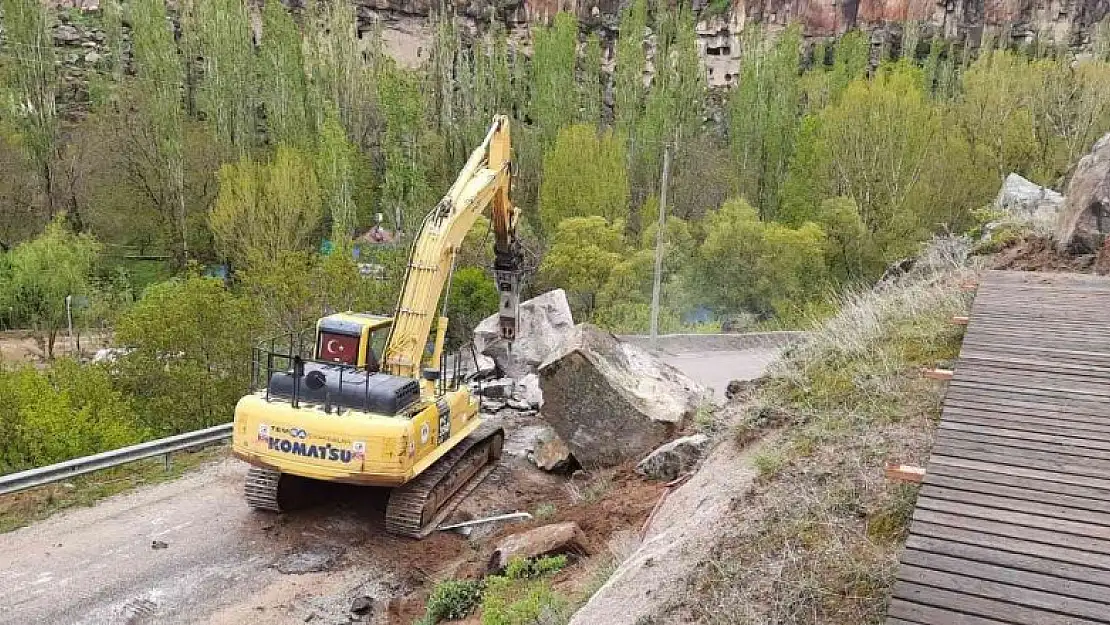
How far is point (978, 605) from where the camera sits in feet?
12.3

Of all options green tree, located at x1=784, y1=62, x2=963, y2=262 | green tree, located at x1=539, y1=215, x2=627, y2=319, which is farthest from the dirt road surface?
green tree, located at x1=784, y1=62, x2=963, y2=262

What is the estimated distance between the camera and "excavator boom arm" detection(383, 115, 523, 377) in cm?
1130

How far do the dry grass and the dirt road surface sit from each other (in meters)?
4.64

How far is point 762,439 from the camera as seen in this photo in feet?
23.6

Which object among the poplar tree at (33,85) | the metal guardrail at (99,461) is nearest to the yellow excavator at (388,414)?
the metal guardrail at (99,461)

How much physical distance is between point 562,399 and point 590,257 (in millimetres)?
13741

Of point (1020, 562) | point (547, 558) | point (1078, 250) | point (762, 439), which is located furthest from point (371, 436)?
point (1078, 250)

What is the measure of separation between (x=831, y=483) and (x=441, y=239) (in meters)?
7.57

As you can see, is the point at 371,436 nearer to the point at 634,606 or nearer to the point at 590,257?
the point at 634,606

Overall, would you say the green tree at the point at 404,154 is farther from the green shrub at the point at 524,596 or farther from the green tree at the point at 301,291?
the green shrub at the point at 524,596

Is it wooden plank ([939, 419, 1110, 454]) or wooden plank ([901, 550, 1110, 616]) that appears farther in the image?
wooden plank ([939, 419, 1110, 454])

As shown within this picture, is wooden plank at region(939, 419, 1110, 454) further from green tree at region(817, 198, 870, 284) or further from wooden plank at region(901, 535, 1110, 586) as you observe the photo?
green tree at region(817, 198, 870, 284)

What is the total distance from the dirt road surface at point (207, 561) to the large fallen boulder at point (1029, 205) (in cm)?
1154

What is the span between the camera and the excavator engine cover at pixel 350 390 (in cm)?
990
